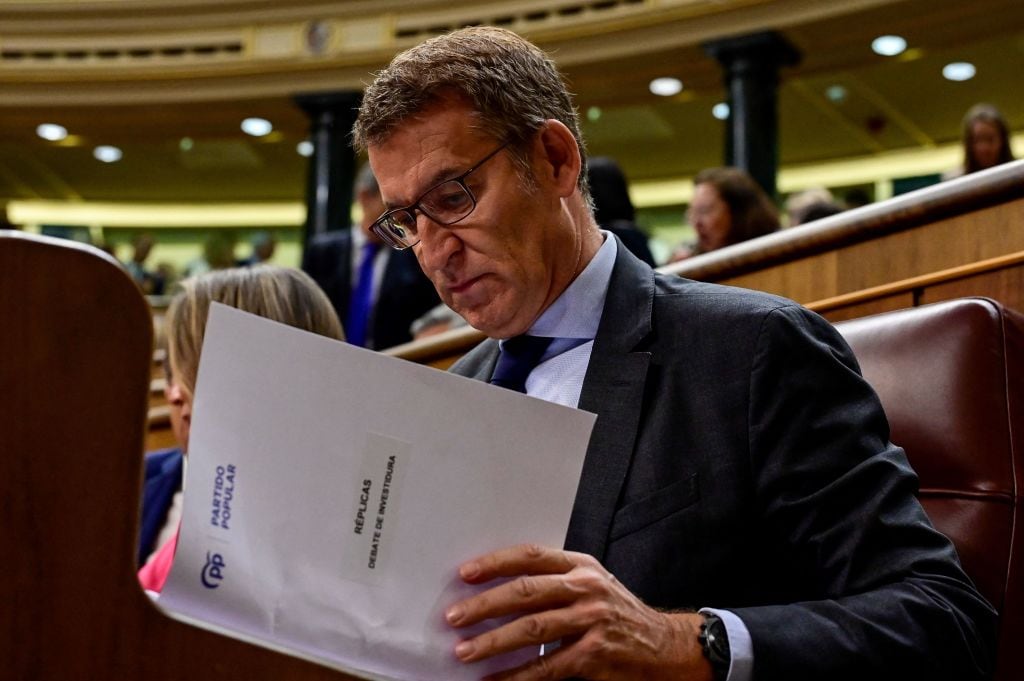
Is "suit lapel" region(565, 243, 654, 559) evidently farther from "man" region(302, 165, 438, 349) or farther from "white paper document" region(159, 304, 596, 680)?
"man" region(302, 165, 438, 349)

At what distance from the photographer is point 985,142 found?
3160 mm

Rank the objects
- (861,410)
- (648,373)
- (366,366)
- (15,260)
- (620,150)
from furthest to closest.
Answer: (620,150)
(648,373)
(861,410)
(366,366)
(15,260)

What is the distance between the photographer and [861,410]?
1038mm

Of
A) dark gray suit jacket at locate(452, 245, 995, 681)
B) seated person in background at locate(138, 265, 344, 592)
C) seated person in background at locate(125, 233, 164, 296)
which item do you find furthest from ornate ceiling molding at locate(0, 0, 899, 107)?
dark gray suit jacket at locate(452, 245, 995, 681)

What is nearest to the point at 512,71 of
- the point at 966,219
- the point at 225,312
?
the point at 225,312

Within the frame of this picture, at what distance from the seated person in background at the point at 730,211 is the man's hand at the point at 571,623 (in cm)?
223

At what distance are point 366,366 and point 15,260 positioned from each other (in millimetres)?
215

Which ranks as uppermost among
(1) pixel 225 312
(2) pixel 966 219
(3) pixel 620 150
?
(3) pixel 620 150

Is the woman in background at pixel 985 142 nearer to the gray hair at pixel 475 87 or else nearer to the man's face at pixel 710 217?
the man's face at pixel 710 217

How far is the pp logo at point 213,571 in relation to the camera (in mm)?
709

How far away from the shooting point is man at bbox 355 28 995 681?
90 centimetres

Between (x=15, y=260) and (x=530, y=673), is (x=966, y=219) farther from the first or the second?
(x=15, y=260)

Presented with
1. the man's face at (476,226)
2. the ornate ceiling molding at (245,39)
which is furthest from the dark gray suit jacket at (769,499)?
the ornate ceiling molding at (245,39)

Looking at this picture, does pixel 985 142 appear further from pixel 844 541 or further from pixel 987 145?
pixel 844 541
